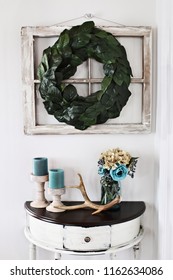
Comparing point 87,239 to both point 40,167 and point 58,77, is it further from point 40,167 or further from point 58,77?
point 58,77

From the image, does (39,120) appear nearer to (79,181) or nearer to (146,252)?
(79,181)

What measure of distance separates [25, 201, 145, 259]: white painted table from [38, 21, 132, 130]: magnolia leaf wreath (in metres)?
0.45

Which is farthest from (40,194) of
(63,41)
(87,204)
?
(63,41)

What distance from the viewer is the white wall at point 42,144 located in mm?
1845

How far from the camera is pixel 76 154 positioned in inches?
75.9

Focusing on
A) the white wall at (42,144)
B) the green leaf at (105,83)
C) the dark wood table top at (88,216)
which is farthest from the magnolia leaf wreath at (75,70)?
the dark wood table top at (88,216)

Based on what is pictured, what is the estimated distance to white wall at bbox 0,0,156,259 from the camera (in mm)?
1845

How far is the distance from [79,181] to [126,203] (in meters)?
0.27

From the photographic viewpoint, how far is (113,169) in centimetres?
174

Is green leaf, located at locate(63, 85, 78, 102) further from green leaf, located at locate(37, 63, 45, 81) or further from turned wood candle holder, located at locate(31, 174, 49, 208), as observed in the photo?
turned wood candle holder, located at locate(31, 174, 49, 208)

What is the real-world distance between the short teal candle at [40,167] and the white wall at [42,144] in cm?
10

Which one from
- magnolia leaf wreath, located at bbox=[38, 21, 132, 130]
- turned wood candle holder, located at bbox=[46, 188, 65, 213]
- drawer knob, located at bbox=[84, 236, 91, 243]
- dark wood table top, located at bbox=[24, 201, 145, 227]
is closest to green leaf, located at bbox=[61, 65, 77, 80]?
magnolia leaf wreath, located at bbox=[38, 21, 132, 130]

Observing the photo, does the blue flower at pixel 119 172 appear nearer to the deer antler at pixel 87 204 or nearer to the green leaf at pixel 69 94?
the deer antler at pixel 87 204
